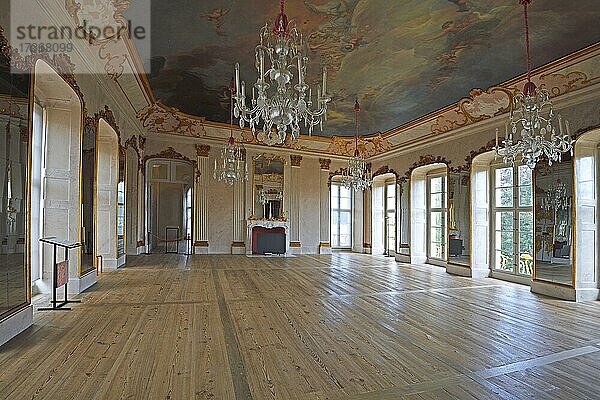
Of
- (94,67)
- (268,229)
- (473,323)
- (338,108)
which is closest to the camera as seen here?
(473,323)

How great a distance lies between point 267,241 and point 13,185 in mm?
9441

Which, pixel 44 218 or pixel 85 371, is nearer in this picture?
pixel 85 371

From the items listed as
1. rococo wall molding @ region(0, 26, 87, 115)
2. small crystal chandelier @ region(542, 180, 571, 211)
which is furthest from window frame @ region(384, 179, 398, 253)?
rococo wall molding @ region(0, 26, 87, 115)

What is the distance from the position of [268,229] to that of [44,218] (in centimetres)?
792

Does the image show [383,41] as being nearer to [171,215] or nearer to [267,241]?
[267,241]

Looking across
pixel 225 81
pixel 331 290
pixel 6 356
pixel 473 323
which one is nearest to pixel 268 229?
pixel 225 81

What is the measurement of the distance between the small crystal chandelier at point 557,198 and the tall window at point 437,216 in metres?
3.81

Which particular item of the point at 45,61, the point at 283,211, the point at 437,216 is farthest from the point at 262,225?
the point at 45,61

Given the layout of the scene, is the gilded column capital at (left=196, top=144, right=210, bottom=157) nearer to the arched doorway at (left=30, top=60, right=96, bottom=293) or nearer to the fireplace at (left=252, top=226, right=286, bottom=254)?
the fireplace at (left=252, top=226, right=286, bottom=254)

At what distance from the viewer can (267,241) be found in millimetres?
13133

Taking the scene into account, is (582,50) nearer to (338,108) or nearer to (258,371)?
(338,108)

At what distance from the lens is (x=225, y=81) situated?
9.21 meters

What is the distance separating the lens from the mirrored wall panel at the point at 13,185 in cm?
382

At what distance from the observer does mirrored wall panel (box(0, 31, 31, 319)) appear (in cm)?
382
